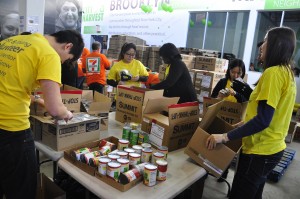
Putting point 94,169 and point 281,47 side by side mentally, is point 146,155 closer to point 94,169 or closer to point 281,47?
point 94,169

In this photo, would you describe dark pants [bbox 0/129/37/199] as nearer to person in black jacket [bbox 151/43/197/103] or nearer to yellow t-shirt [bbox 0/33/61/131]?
yellow t-shirt [bbox 0/33/61/131]

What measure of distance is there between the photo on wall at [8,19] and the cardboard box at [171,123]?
4696 mm

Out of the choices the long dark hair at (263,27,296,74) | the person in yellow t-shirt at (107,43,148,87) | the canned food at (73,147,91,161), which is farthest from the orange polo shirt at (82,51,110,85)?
the long dark hair at (263,27,296,74)

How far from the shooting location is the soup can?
114 centimetres

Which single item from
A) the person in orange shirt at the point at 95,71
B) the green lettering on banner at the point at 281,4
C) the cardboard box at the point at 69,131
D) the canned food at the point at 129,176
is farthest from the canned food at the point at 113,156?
the green lettering on banner at the point at 281,4

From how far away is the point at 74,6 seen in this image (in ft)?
25.2

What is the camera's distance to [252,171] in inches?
52.6

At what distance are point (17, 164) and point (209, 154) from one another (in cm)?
98

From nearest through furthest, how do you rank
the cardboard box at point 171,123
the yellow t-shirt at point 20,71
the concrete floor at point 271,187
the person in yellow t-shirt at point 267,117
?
1. the yellow t-shirt at point 20,71
2. the person in yellow t-shirt at point 267,117
3. the cardboard box at point 171,123
4. the concrete floor at point 271,187

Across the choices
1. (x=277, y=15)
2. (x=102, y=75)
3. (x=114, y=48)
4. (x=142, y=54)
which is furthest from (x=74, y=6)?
(x=277, y=15)

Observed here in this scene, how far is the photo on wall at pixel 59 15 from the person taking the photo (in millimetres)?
6031

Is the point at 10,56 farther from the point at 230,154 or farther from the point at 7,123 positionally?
the point at 230,154

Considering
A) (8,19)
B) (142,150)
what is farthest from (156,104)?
(8,19)

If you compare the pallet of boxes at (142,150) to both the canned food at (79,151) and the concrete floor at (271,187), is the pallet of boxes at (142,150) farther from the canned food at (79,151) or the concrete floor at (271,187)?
the concrete floor at (271,187)
